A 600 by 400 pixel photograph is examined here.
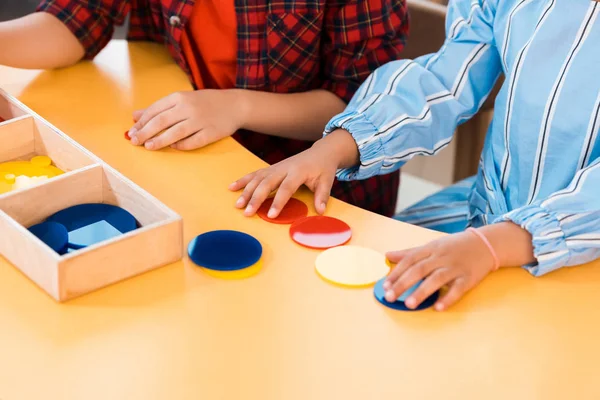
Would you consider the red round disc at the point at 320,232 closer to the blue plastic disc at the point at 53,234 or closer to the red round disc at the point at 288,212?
the red round disc at the point at 288,212

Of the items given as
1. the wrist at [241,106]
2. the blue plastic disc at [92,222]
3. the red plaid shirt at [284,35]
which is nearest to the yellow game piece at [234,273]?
the blue plastic disc at [92,222]

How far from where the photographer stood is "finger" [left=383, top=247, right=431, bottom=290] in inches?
33.4

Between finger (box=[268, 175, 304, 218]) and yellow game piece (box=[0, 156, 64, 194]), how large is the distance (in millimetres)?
270

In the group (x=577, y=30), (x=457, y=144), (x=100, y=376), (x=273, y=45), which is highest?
(x=577, y=30)

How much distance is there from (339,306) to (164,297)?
18 cm

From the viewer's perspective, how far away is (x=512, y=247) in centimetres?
90

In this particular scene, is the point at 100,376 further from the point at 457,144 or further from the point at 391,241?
the point at 457,144

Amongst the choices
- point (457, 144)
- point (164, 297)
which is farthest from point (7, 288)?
point (457, 144)

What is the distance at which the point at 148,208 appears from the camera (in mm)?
884

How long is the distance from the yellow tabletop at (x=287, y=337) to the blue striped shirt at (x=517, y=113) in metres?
0.07

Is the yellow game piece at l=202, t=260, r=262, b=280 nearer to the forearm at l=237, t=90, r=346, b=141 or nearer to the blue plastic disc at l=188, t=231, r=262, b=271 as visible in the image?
the blue plastic disc at l=188, t=231, r=262, b=271

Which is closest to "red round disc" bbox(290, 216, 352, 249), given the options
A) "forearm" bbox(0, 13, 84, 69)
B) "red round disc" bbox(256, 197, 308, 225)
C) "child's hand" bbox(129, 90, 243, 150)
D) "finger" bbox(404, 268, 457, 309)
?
"red round disc" bbox(256, 197, 308, 225)

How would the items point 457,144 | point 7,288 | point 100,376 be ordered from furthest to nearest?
point 457,144, point 7,288, point 100,376

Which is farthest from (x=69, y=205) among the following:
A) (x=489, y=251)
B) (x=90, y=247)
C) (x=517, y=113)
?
(x=517, y=113)
